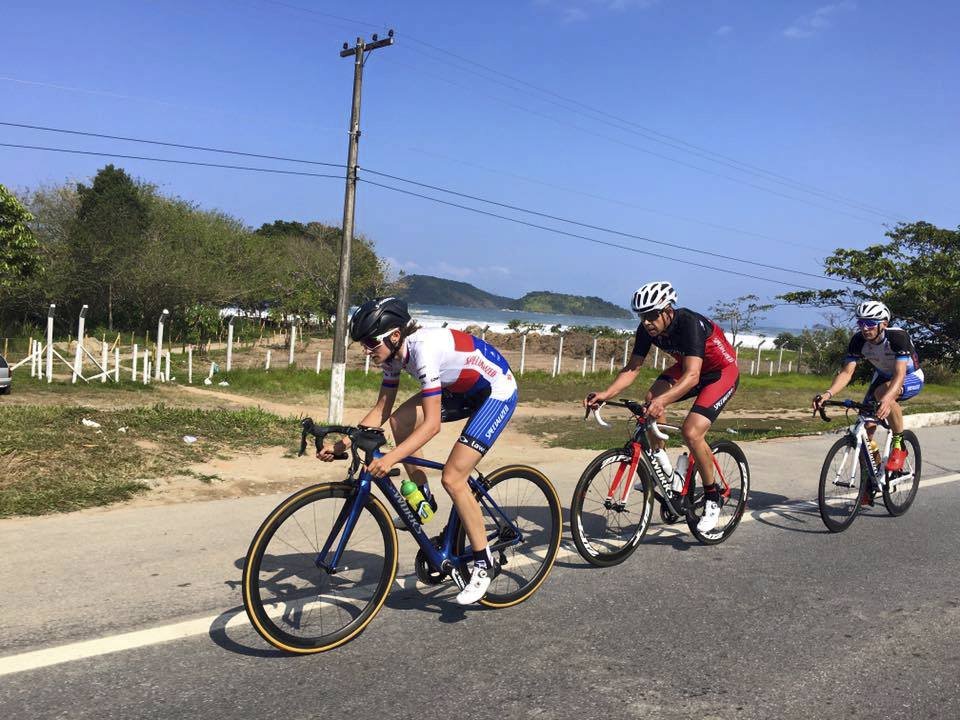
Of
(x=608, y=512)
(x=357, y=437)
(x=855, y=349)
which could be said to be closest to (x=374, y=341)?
(x=357, y=437)

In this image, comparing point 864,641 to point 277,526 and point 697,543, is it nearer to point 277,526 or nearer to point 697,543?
point 697,543

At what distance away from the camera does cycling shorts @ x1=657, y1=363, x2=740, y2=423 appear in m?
6.20

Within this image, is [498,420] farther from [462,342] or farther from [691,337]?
[691,337]

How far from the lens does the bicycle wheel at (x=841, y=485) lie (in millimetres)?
6863

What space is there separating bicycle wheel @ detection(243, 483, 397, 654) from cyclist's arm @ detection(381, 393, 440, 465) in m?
0.26

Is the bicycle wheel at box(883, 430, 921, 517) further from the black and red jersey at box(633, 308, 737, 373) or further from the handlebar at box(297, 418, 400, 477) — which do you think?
the handlebar at box(297, 418, 400, 477)

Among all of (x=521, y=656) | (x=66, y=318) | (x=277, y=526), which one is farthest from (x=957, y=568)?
(x=66, y=318)

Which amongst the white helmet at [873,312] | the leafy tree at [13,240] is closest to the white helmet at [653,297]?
the white helmet at [873,312]

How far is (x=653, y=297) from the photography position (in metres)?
5.84

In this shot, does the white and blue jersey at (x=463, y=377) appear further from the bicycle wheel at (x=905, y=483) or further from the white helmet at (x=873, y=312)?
the bicycle wheel at (x=905, y=483)

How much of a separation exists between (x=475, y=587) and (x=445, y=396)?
1196 millimetres

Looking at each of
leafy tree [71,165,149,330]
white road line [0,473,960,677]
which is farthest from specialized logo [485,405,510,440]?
leafy tree [71,165,149,330]

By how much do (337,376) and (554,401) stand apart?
8617 millimetres

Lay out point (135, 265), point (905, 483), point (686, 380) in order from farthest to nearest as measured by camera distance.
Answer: point (135, 265) → point (905, 483) → point (686, 380)
